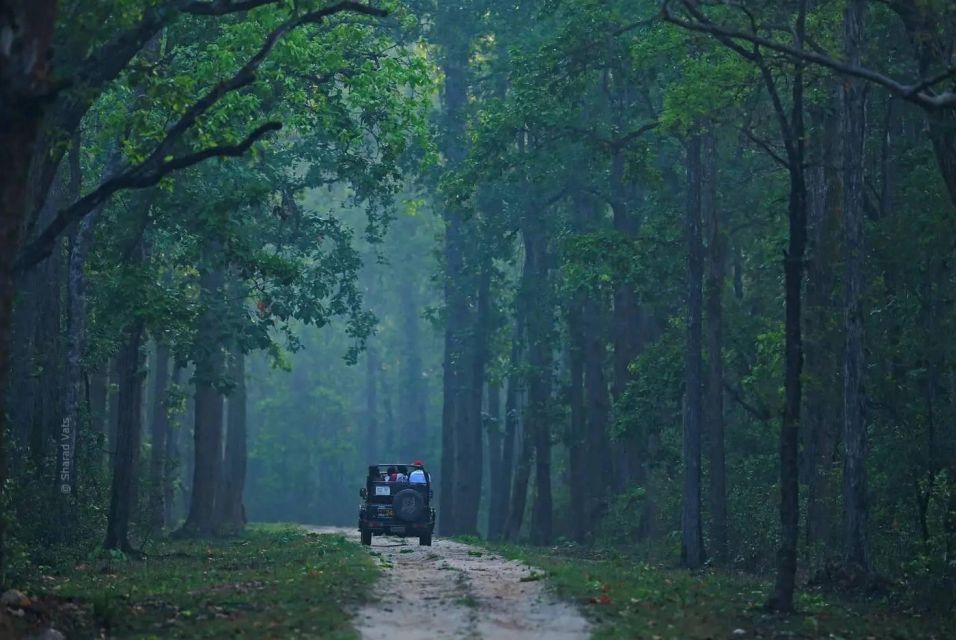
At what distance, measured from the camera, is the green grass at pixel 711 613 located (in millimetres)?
17672

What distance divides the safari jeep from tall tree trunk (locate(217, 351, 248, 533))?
680 inches

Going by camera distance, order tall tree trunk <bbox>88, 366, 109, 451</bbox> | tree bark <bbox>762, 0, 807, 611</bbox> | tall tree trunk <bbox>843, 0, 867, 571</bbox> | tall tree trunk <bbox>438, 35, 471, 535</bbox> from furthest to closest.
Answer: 1. tall tree trunk <bbox>438, 35, 471, 535</bbox>
2. tall tree trunk <bbox>88, 366, 109, 451</bbox>
3. tall tree trunk <bbox>843, 0, 867, 571</bbox>
4. tree bark <bbox>762, 0, 807, 611</bbox>

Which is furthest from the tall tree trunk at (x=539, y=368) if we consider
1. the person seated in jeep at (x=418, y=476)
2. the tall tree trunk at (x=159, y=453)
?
the tall tree trunk at (x=159, y=453)

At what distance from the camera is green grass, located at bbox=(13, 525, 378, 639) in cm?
1661

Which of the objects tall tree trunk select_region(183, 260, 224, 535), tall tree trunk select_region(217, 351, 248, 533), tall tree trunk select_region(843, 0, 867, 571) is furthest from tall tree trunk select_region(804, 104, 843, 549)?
tall tree trunk select_region(217, 351, 248, 533)

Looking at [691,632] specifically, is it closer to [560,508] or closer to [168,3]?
[168,3]

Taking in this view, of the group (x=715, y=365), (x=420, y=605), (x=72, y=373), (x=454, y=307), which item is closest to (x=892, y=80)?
(x=420, y=605)

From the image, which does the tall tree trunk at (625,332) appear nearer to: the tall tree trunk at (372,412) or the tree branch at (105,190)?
the tree branch at (105,190)

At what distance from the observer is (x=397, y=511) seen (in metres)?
36.6

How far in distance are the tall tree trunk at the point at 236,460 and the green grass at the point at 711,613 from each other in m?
31.2

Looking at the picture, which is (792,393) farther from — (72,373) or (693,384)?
(72,373)

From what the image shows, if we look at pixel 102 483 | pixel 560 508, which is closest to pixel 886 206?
pixel 102 483

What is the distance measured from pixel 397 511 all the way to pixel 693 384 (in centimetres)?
915

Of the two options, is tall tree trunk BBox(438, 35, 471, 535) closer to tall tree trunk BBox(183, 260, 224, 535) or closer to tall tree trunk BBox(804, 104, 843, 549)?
tall tree trunk BBox(183, 260, 224, 535)
